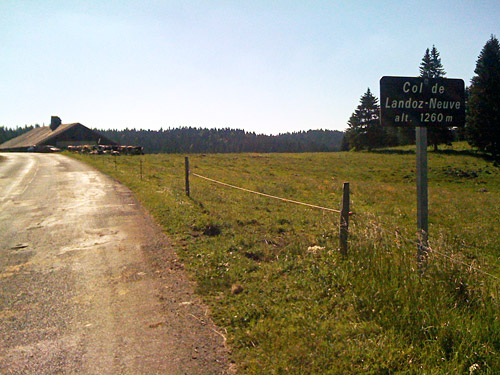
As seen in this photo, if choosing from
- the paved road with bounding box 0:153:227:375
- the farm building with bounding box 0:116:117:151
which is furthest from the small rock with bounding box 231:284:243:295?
the farm building with bounding box 0:116:117:151

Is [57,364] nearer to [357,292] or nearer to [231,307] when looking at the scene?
[231,307]

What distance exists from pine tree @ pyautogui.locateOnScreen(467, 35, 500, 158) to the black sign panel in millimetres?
48118

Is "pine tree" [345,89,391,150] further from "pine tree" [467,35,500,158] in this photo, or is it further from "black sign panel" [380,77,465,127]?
"black sign panel" [380,77,465,127]

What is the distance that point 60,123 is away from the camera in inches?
2867

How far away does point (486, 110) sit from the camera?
46688 millimetres

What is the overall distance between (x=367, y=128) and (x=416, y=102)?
64787mm

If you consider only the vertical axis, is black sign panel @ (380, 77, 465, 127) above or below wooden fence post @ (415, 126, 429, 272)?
above

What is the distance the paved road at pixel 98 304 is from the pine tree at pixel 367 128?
203ft

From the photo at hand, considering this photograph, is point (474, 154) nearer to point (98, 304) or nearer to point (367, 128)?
point (367, 128)

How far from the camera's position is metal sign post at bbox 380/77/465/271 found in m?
5.40

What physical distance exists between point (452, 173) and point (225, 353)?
39101 mm

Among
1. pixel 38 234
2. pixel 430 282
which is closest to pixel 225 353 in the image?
pixel 430 282

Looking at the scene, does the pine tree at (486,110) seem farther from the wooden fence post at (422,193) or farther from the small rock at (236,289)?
the small rock at (236,289)

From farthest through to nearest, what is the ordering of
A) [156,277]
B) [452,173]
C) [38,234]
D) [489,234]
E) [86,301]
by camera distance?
[452,173] < [489,234] < [38,234] < [156,277] < [86,301]
